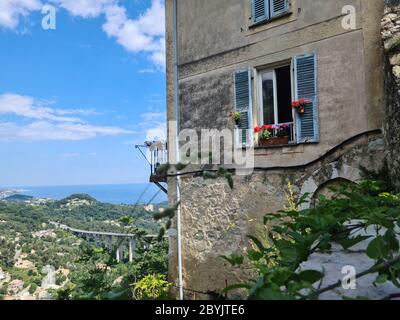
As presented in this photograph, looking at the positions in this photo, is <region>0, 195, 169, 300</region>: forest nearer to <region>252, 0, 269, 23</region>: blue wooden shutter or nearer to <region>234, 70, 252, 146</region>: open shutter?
<region>234, 70, 252, 146</region>: open shutter

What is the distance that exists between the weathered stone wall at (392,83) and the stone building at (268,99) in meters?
0.38

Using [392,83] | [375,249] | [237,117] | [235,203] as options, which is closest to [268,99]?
[237,117]

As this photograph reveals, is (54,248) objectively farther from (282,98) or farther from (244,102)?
(282,98)

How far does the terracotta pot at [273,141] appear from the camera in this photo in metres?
6.95

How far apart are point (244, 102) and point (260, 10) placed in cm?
198

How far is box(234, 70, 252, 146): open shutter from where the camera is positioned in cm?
742

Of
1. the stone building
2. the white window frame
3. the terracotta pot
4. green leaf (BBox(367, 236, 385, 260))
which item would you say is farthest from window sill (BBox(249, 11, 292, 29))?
green leaf (BBox(367, 236, 385, 260))

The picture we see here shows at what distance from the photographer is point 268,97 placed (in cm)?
738

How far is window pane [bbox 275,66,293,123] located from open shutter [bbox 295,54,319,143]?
1.30 feet

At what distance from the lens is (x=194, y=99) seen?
8453 millimetres

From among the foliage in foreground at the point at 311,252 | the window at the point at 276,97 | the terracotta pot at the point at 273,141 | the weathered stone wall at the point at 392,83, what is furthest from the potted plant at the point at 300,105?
the foliage in foreground at the point at 311,252

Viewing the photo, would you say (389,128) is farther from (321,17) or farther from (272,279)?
(272,279)

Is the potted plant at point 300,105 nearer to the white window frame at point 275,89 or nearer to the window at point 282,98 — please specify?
the window at point 282,98
